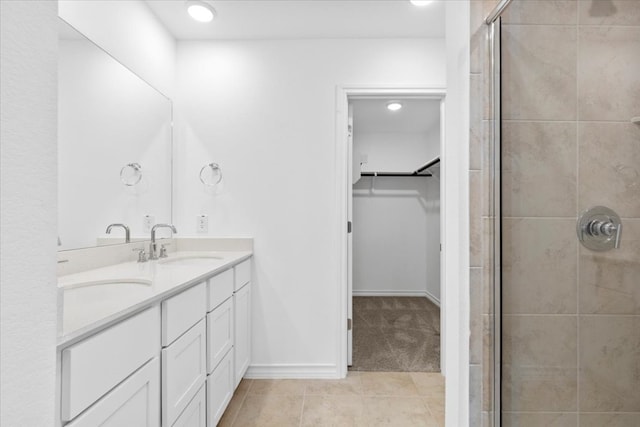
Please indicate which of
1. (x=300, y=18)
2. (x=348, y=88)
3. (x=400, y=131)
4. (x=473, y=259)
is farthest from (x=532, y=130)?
(x=400, y=131)

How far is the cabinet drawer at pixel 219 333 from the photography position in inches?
60.4

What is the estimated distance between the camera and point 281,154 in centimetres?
236

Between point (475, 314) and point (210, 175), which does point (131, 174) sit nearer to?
point (210, 175)

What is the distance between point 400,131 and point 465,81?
11.4 feet

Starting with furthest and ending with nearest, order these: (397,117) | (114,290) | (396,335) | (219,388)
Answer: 1. (397,117)
2. (396,335)
3. (219,388)
4. (114,290)

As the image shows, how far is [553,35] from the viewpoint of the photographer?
1.07 meters

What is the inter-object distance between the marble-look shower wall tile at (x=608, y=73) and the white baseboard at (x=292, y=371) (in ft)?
6.69

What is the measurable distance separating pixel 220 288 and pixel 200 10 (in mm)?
1645

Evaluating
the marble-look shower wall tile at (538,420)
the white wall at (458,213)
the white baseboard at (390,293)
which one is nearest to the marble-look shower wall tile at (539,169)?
the white wall at (458,213)

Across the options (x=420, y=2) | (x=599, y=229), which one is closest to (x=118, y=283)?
(x=599, y=229)

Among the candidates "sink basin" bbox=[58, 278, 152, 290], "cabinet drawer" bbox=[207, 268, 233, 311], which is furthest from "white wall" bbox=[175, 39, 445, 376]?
"sink basin" bbox=[58, 278, 152, 290]

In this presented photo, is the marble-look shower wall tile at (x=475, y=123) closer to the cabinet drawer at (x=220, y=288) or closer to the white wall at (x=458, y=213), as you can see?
the white wall at (x=458, y=213)

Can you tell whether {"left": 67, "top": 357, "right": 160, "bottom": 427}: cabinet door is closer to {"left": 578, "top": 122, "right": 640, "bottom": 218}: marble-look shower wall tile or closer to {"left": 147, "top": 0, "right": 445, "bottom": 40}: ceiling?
{"left": 578, "top": 122, "right": 640, "bottom": 218}: marble-look shower wall tile

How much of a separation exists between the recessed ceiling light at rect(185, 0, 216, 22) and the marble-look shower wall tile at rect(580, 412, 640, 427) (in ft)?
8.43
